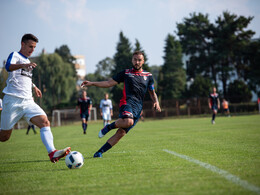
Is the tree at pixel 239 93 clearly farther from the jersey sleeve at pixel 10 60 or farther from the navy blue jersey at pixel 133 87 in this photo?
the jersey sleeve at pixel 10 60

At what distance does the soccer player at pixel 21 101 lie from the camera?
540cm

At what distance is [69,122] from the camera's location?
124ft

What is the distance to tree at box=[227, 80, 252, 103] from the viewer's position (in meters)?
40.2

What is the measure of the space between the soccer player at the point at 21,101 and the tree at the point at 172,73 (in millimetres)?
51153

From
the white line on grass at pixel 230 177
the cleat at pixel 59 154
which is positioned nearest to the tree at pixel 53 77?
the cleat at pixel 59 154

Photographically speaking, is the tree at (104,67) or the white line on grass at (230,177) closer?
the white line on grass at (230,177)

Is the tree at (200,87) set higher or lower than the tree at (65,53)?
lower

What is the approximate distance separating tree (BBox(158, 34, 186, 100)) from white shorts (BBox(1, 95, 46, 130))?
51.3 meters

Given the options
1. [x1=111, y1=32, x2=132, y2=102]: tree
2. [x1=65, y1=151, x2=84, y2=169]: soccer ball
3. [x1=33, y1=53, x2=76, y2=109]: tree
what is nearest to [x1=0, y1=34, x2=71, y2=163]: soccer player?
[x1=65, y1=151, x2=84, y2=169]: soccer ball

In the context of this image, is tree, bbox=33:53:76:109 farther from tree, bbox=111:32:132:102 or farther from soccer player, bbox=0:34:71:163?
soccer player, bbox=0:34:71:163

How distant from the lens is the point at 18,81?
5539mm

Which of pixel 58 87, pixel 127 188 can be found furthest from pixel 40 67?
pixel 127 188

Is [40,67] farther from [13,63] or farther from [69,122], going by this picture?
[13,63]

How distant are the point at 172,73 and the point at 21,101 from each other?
181ft
